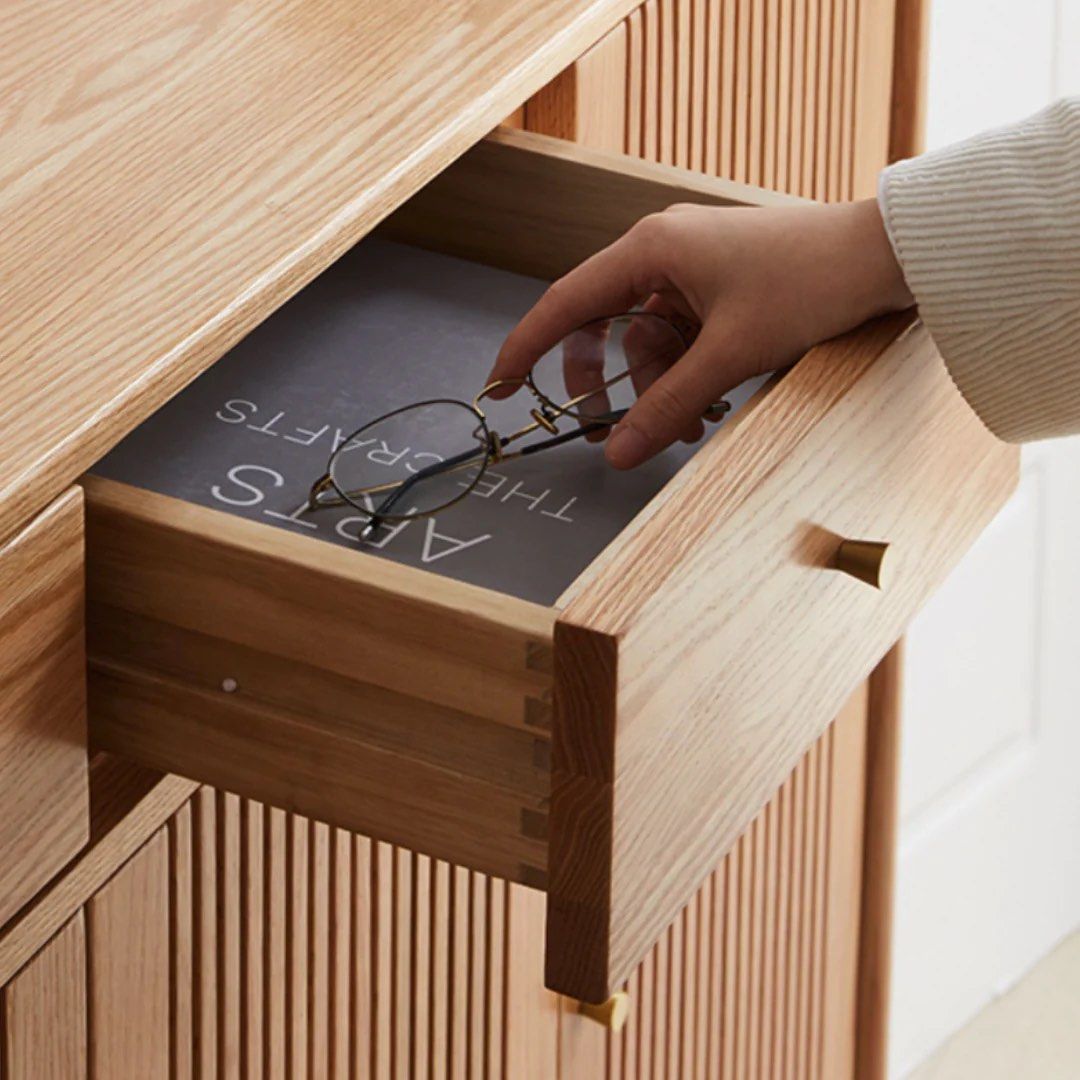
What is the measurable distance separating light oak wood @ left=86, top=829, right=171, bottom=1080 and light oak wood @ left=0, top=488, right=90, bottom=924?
5.8 inches

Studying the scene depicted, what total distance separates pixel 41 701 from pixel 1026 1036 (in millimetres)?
1647

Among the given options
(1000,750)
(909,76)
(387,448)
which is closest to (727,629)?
(387,448)

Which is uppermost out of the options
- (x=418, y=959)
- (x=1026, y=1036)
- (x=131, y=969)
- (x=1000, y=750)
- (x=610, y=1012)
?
(x=131, y=969)

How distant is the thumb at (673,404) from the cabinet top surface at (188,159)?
121 mm

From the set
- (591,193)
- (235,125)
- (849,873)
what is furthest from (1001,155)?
(849,873)

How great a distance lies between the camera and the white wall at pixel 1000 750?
1.90 m

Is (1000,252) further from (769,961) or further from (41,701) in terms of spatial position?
(769,961)

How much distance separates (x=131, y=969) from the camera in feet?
2.89

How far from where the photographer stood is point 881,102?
4.56 ft

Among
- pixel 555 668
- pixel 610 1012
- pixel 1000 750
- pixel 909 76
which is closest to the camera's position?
pixel 555 668

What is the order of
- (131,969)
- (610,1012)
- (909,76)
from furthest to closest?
(909,76), (610,1012), (131,969)

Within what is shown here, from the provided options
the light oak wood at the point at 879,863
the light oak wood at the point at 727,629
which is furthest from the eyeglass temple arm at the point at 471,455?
the light oak wood at the point at 879,863

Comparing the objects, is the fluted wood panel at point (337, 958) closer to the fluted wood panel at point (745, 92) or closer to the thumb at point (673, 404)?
the thumb at point (673, 404)

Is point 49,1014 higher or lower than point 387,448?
lower
